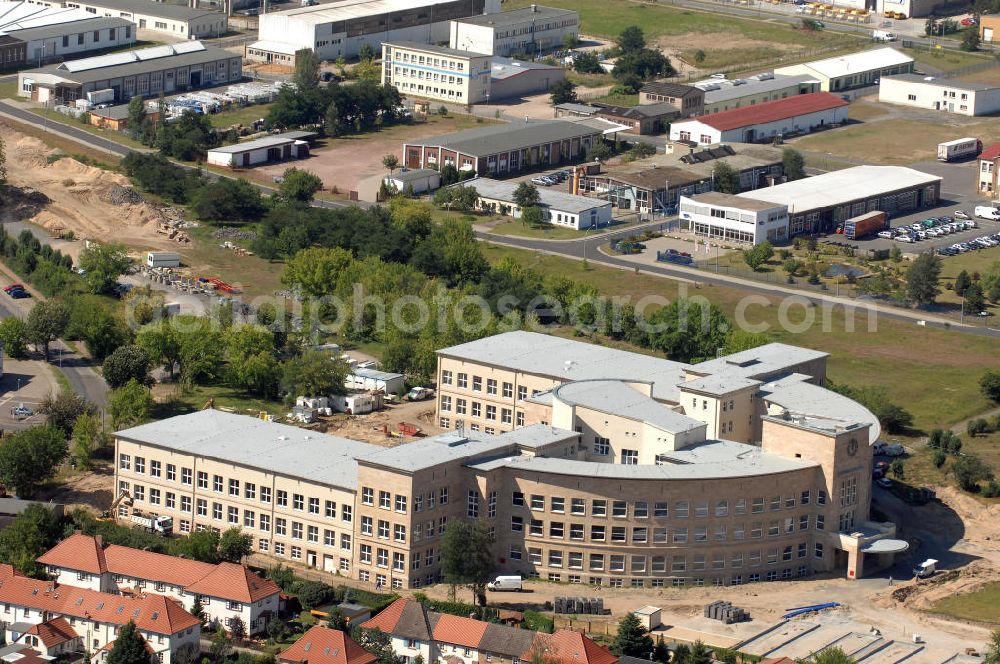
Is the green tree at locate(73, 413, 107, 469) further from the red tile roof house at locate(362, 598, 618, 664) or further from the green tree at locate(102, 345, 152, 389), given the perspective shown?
the red tile roof house at locate(362, 598, 618, 664)

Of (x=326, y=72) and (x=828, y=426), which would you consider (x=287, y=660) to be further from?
(x=326, y=72)

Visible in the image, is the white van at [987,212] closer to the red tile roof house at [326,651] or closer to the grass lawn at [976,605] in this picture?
the grass lawn at [976,605]

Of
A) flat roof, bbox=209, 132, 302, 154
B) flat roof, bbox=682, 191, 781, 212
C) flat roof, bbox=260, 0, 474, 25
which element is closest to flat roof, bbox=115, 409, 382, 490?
flat roof, bbox=682, 191, 781, 212

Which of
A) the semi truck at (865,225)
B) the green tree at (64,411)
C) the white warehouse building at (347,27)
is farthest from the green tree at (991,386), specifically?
the white warehouse building at (347,27)

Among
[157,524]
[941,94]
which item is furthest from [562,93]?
[157,524]

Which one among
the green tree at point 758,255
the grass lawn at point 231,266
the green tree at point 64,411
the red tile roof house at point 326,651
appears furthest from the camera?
the green tree at point 758,255
